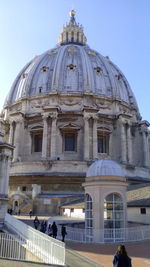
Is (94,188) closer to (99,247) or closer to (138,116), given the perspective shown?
(99,247)

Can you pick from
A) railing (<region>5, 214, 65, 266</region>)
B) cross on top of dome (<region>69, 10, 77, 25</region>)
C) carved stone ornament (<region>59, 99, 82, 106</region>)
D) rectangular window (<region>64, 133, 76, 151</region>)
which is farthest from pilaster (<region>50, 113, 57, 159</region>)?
cross on top of dome (<region>69, 10, 77, 25</region>)

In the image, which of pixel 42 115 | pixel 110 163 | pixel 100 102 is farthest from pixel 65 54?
pixel 110 163

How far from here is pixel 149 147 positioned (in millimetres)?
45188

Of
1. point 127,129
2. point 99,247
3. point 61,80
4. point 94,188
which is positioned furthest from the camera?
point 61,80

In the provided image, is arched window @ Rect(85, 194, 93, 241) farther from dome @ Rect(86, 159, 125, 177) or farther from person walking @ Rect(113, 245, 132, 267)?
person walking @ Rect(113, 245, 132, 267)

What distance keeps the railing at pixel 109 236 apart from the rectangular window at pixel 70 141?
22922 mm

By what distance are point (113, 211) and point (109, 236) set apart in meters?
1.61

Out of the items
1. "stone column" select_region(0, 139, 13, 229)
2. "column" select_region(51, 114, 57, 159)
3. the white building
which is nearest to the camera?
"stone column" select_region(0, 139, 13, 229)

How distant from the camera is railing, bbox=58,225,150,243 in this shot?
15453mm

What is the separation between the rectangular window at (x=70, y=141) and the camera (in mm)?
39000

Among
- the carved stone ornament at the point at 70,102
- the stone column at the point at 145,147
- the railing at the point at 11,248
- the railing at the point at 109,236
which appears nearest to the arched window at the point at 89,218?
the railing at the point at 109,236

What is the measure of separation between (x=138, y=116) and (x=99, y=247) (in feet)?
122

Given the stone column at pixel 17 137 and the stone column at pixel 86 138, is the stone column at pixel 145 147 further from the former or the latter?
the stone column at pixel 17 137

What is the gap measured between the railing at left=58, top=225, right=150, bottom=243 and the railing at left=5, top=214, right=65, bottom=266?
3.43 metres
